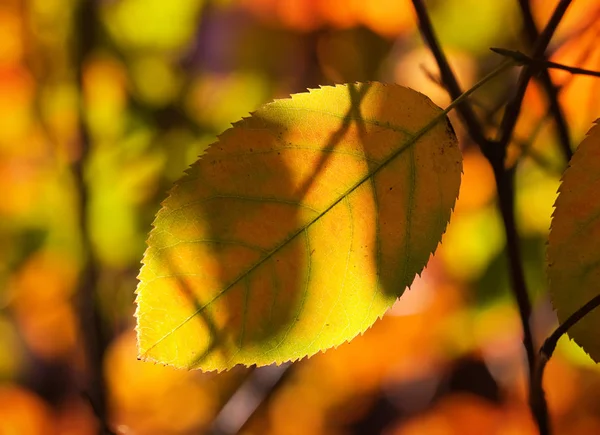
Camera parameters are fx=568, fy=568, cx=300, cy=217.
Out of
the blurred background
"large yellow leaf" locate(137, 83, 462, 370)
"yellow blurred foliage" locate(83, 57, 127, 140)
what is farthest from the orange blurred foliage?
"large yellow leaf" locate(137, 83, 462, 370)

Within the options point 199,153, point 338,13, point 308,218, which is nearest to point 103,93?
point 199,153

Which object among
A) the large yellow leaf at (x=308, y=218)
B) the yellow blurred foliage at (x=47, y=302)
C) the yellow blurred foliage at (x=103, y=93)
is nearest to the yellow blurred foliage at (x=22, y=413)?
the yellow blurred foliage at (x=47, y=302)

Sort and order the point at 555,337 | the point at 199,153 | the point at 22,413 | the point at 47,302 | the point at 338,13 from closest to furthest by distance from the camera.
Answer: the point at 555,337 → the point at 199,153 → the point at 338,13 → the point at 47,302 → the point at 22,413

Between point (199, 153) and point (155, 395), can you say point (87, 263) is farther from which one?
point (155, 395)

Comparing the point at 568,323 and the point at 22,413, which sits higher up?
the point at 568,323

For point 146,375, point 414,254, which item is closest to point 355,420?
point 146,375

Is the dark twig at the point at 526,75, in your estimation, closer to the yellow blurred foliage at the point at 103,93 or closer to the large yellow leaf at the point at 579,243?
the large yellow leaf at the point at 579,243
